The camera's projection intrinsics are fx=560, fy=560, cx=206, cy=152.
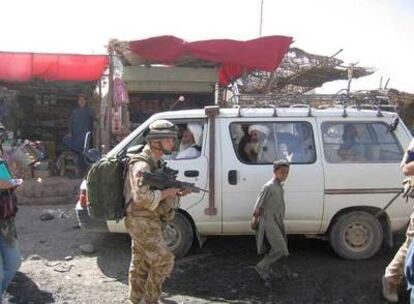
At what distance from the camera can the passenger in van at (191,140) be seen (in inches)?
256

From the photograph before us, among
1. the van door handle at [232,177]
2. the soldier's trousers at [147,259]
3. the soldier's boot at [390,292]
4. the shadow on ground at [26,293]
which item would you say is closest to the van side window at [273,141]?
the van door handle at [232,177]

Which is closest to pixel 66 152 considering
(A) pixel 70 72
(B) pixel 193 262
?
(A) pixel 70 72

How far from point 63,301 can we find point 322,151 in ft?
10.7

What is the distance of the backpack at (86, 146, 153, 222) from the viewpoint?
4602 millimetres

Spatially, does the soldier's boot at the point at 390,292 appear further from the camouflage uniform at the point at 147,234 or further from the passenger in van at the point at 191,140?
the passenger in van at the point at 191,140

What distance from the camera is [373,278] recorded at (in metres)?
5.92

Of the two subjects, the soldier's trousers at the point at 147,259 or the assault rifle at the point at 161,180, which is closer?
the assault rifle at the point at 161,180

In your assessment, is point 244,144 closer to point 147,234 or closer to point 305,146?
point 305,146

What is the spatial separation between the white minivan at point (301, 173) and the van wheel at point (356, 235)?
1 cm

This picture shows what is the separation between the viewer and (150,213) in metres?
4.51

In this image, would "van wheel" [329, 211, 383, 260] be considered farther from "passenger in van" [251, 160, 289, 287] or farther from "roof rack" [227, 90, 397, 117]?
"roof rack" [227, 90, 397, 117]

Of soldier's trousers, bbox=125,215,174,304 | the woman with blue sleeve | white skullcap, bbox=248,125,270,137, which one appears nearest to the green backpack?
soldier's trousers, bbox=125,215,174,304

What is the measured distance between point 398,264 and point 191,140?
2.72 metres

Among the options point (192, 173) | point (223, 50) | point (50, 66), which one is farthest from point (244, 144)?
point (50, 66)
